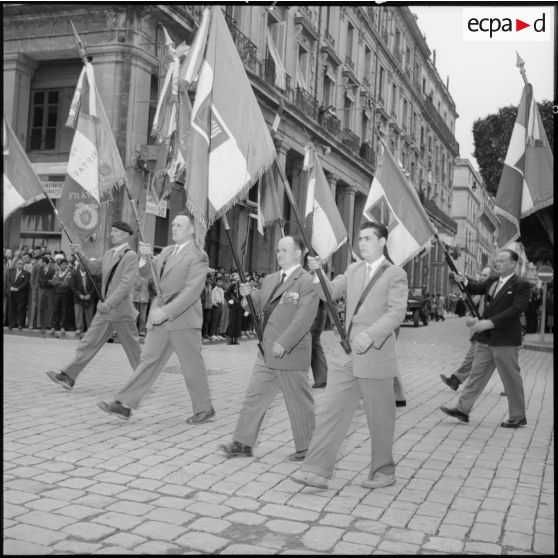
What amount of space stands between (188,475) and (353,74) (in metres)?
30.1

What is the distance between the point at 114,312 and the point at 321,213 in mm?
2577

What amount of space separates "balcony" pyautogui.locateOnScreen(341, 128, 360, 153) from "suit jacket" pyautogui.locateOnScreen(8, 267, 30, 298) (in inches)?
742

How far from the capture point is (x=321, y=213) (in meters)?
7.96

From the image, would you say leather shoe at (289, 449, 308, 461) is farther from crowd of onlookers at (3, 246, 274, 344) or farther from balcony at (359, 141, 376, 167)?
balcony at (359, 141, 376, 167)

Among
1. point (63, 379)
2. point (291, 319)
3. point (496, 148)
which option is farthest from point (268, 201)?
point (496, 148)

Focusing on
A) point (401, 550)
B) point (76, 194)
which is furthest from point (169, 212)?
point (401, 550)

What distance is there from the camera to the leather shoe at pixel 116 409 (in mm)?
5996

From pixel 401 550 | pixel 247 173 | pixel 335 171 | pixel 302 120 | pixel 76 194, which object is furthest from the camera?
pixel 335 171

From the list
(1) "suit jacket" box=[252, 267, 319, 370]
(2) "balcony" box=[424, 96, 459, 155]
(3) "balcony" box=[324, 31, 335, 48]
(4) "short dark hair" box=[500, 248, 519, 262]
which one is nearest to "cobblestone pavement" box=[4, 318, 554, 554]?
(1) "suit jacket" box=[252, 267, 319, 370]

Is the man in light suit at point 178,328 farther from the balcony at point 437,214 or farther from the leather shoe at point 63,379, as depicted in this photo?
the balcony at point 437,214

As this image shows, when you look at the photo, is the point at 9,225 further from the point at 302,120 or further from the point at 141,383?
the point at 141,383

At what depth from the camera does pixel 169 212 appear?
63.2 feet

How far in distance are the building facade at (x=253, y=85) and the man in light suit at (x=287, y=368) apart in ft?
6.89

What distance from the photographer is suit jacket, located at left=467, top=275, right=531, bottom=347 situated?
7.03 meters
